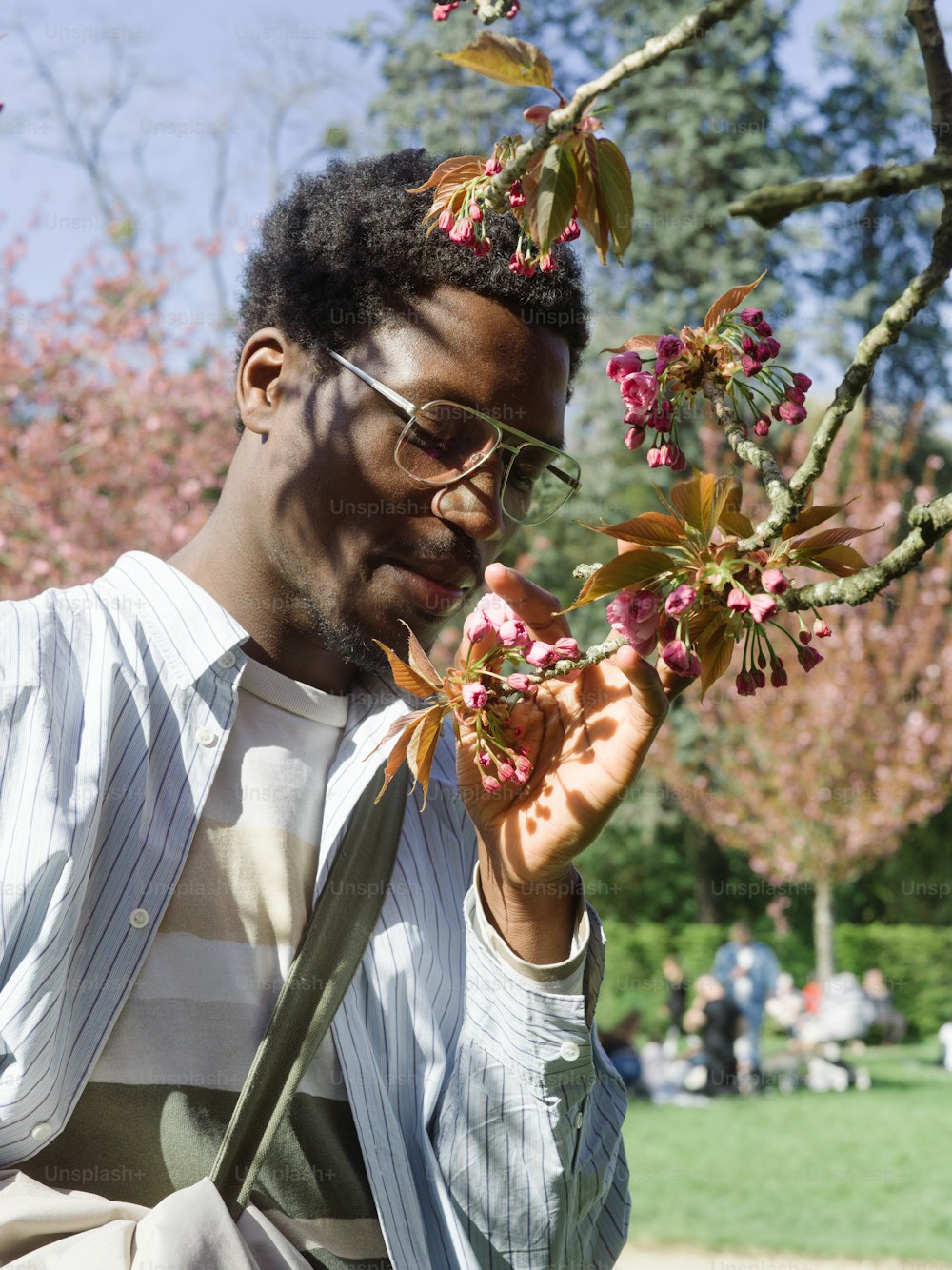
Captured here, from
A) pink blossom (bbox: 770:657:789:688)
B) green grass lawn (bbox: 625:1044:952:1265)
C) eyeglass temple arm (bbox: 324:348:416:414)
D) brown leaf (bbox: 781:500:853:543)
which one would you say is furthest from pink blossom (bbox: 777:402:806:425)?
green grass lawn (bbox: 625:1044:952:1265)

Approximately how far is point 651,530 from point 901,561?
26 cm

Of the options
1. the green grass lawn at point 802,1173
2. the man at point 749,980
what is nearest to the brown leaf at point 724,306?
the green grass lawn at point 802,1173

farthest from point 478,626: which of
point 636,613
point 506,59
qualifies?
point 506,59

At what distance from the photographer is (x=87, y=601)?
187cm

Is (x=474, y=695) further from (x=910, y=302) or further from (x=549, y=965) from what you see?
(x=910, y=302)

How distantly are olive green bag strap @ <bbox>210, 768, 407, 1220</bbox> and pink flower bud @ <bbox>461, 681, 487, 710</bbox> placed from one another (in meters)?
0.51

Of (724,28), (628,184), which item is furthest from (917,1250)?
(724,28)

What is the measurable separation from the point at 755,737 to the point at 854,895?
7.92m

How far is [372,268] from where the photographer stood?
6.81 feet

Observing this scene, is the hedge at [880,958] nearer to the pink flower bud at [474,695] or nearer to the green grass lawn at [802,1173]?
the green grass lawn at [802,1173]

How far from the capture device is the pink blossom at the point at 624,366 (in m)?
1.42

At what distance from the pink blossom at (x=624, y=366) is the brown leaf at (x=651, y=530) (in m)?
0.25

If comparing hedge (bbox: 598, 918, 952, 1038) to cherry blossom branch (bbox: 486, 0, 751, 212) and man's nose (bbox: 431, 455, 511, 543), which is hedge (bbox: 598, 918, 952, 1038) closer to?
man's nose (bbox: 431, 455, 511, 543)

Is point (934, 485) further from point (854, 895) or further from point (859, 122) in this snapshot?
point (854, 895)
